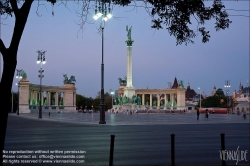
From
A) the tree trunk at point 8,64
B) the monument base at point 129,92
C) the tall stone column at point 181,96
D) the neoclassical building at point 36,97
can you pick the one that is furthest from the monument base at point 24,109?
the tree trunk at point 8,64

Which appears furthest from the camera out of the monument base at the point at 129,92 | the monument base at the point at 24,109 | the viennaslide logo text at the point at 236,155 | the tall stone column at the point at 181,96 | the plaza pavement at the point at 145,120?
the tall stone column at the point at 181,96

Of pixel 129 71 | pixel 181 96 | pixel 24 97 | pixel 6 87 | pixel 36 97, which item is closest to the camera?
pixel 6 87

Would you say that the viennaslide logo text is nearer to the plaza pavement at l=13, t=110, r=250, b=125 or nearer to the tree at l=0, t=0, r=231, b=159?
the tree at l=0, t=0, r=231, b=159

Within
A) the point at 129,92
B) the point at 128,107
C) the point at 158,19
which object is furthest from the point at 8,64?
the point at 129,92

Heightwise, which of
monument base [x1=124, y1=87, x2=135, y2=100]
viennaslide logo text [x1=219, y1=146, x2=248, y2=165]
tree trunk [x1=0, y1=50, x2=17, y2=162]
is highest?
monument base [x1=124, y1=87, x2=135, y2=100]

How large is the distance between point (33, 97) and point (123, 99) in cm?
3186

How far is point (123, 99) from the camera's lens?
106 metres

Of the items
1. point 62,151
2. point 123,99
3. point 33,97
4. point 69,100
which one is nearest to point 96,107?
point 69,100

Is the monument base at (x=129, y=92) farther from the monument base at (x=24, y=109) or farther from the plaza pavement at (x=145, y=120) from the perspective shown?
the plaza pavement at (x=145, y=120)

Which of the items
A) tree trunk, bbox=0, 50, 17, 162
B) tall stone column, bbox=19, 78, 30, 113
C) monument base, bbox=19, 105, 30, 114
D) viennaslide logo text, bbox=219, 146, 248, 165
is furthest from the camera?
tall stone column, bbox=19, 78, 30, 113

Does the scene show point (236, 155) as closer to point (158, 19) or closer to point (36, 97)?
point (158, 19)

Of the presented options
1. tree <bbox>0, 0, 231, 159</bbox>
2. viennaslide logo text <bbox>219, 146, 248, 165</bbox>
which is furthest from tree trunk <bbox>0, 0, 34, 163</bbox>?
viennaslide logo text <bbox>219, 146, 248, 165</bbox>

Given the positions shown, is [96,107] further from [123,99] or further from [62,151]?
[62,151]

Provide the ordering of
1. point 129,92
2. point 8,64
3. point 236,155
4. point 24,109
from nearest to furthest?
point 8,64
point 236,155
point 24,109
point 129,92
